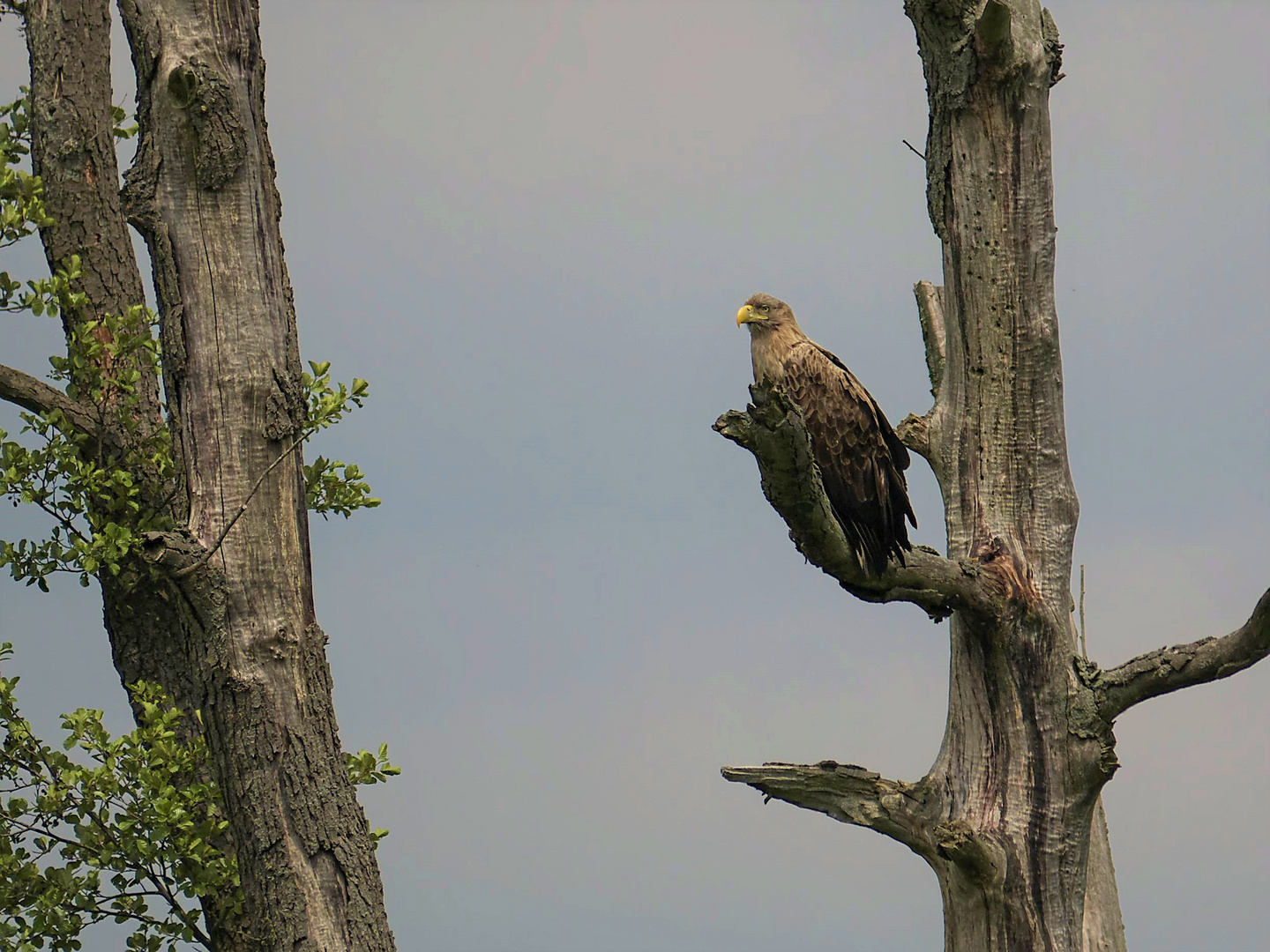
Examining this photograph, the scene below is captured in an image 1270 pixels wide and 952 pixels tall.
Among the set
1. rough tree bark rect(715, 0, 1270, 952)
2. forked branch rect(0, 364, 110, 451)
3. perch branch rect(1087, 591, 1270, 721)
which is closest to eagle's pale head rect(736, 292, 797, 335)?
rough tree bark rect(715, 0, 1270, 952)

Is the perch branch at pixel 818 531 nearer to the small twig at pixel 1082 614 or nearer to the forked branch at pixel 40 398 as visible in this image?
the small twig at pixel 1082 614

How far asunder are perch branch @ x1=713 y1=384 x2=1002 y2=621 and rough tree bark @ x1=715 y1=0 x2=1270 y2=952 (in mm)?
21

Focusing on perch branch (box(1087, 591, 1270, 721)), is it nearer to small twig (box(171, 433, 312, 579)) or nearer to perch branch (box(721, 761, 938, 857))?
perch branch (box(721, 761, 938, 857))

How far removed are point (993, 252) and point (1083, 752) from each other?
252 cm

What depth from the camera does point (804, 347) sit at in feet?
27.0

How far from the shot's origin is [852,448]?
25.1ft

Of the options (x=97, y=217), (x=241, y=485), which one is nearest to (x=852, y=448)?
(x=241, y=485)

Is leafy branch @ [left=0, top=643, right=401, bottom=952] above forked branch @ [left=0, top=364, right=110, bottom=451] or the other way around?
the other way around

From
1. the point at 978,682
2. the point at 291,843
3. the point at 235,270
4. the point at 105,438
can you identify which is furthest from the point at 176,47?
A: the point at 978,682

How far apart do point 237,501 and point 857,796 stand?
137 inches

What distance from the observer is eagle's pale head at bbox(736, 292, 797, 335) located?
8445 mm

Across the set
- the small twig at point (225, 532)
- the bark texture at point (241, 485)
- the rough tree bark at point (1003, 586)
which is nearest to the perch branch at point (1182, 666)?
the rough tree bark at point (1003, 586)

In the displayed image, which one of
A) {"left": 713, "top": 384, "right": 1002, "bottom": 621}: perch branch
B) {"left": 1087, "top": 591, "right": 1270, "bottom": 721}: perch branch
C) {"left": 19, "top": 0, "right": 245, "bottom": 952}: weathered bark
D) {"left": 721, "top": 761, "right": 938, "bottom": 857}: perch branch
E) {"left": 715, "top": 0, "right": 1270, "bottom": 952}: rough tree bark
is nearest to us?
{"left": 713, "top": 384, "right": 1002, "bottom": 621}: perch branch

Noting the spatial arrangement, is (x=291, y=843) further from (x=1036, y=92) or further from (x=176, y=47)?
(x=1036, y=92)
